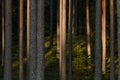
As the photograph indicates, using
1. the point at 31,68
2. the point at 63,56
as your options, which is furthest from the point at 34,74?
the point at 63,56

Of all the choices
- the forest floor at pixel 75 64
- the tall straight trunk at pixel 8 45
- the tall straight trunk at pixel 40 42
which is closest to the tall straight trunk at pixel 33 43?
the tall straight trunk at pixel 40 42

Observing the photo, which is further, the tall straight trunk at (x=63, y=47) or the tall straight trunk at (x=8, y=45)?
the tall straight trunk at (x=63, y=47)

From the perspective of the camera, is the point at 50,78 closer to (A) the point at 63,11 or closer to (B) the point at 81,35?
(A) the point at 63,11

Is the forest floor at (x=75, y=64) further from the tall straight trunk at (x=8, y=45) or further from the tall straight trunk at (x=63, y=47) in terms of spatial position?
the tall straight trunk at (x=8, y=45)

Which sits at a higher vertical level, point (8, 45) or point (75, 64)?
point (8, 45)

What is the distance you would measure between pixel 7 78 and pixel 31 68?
3.18 m

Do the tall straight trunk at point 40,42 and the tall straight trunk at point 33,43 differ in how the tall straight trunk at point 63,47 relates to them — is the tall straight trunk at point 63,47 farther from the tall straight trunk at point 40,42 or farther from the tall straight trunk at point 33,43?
the tall straight trunk at point 40,42

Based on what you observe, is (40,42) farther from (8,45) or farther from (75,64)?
(75,64)

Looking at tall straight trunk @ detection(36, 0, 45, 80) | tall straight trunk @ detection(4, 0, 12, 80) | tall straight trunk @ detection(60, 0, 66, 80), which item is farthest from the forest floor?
tall straight trunk @ detection(36, 0, 45, 80)

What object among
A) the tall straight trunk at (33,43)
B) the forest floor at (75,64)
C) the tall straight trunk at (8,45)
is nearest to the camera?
the tall straight trunk at (33,43)

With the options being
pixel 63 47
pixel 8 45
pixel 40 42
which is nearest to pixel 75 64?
pixel 63 47

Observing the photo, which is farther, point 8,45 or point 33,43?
point 8,45

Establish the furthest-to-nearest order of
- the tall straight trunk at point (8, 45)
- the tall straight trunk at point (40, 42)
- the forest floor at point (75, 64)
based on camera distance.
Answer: the forest floor at point (75, 64), the tall straight trunk at point (8, 45), the tall straight trunk at point (40, 42)

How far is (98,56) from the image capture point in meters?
18.0
